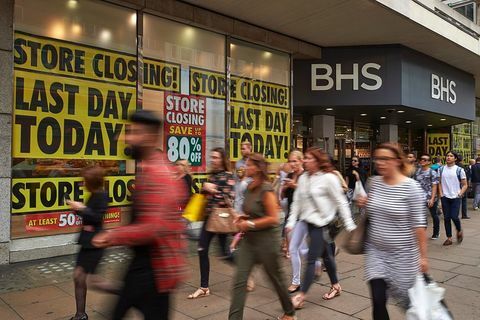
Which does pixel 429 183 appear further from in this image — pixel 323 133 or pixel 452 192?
pixel 323 133

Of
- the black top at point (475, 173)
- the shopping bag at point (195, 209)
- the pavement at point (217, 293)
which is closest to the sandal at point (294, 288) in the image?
the pavement at point (217, 293)

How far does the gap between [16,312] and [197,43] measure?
22.7 ft

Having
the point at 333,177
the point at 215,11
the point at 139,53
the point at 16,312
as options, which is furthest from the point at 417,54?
the point at 16,312

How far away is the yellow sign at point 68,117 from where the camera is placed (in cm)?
712

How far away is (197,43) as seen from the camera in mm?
9898

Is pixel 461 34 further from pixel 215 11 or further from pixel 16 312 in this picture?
pixel 16 312

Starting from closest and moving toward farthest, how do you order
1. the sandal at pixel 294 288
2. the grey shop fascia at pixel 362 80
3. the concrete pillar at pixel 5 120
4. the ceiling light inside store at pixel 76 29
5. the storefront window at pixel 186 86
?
the sandal at pixel 294 288
the concrete pillar at pixel 5 120
the ceiling light inside store at pixel 76 29
the storefront window at pixel 186 86
the grey shop fascia at pixel 362 80

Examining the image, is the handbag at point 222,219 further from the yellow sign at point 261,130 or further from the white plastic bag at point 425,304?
the yellow sign at point 261,130

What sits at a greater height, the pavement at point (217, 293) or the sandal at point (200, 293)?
the sandal at point (200, 293)

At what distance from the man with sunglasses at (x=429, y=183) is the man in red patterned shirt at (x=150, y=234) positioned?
721 centimetres

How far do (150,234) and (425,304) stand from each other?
6.42ft

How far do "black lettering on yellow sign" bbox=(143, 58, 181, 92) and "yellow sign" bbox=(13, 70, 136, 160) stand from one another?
0.49 meters

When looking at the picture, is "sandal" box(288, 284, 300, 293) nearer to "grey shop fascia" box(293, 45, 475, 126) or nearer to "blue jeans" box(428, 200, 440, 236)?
"blue jeans" box(428, 200, 440, 236)

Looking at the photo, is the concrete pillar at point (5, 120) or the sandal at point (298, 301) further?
the concrete pillar at point (5, 120)
